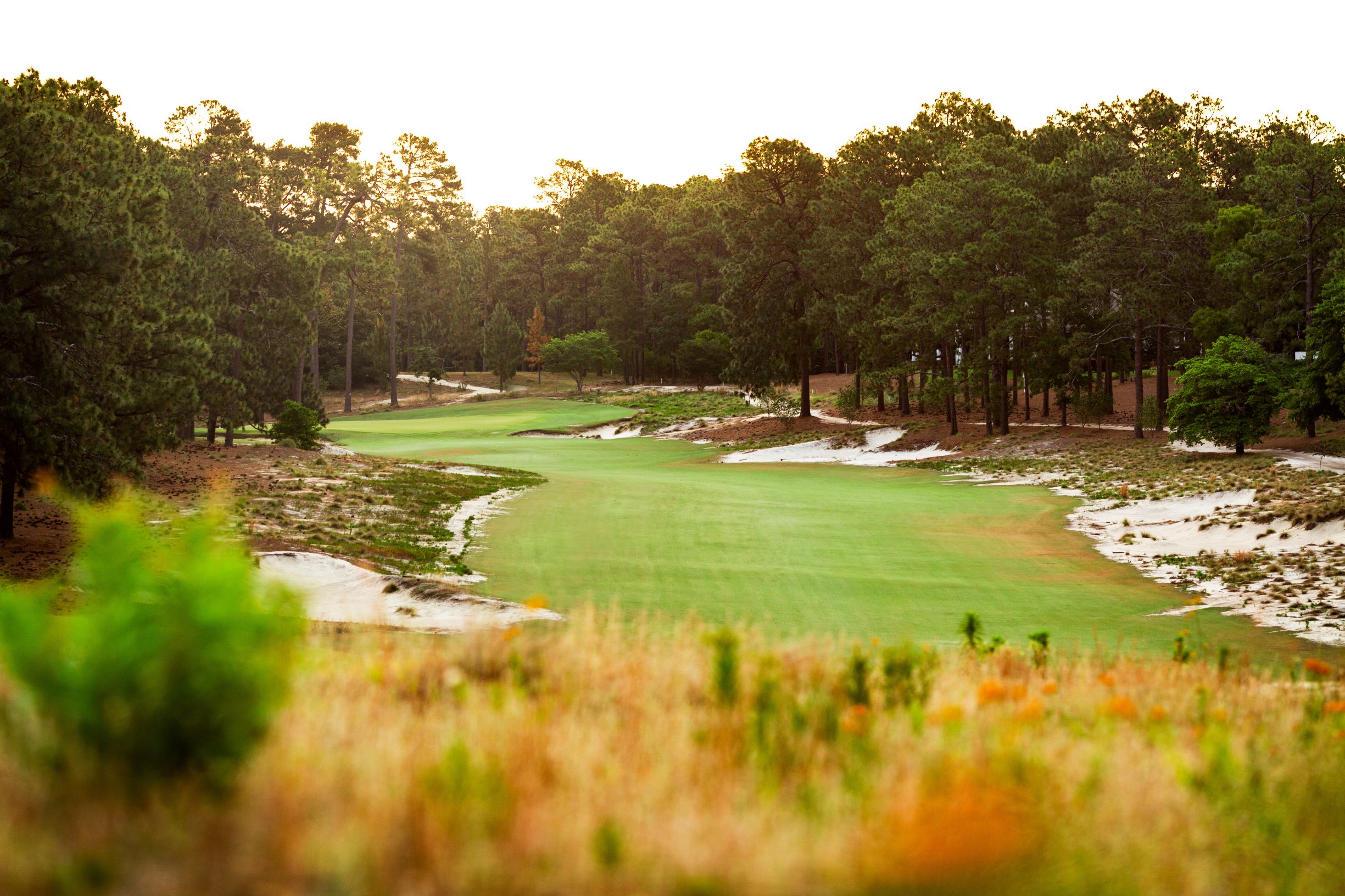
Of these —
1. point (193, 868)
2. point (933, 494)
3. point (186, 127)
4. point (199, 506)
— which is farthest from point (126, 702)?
point (186, 127)

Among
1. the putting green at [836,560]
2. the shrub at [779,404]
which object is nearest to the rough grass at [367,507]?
the putting green at [836,560]

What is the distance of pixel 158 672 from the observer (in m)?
3.13

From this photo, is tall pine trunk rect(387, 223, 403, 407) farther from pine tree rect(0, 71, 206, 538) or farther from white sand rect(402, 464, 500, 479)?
pine tree rect(0, 71, 206, 538)

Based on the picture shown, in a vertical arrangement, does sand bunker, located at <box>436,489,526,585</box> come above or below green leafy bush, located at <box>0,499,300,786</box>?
below

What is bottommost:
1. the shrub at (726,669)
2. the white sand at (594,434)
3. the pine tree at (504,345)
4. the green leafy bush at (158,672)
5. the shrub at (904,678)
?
the white sand at (594,434)

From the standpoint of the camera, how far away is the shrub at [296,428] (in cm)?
4131

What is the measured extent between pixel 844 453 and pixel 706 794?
4587 centimetres

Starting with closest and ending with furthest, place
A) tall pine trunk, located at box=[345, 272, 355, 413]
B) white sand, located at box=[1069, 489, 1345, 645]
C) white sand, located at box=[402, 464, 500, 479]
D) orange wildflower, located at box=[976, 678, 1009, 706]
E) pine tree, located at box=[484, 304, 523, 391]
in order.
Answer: orange wildflower, located at box=[976, 678, 1009, 706] < white sand, located at box=[1069, 489, 1345, 645] < white sand, located at box=[402, 464, 500, 479] < tall pine trunk, located at box=[345, 272, 355, 413] < pine tree, located at box=[484, 304, 523, 391]

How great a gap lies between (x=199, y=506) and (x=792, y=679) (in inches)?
769

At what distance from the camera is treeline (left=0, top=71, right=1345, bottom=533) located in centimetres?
1836

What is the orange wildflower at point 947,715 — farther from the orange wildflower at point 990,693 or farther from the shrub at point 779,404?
the shrub at point 779,404

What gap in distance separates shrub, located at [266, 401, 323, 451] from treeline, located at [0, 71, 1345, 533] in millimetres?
1699

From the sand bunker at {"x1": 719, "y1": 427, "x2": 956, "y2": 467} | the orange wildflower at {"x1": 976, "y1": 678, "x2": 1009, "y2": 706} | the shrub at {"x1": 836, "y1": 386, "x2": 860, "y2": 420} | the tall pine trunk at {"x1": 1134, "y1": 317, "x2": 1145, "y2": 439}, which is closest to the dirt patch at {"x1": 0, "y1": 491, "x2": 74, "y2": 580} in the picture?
the orange wildflower at {"x1": 976, "y1": 678, "x2": 1009, "y2": 706}

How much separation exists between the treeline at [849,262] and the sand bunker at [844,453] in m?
2.87
